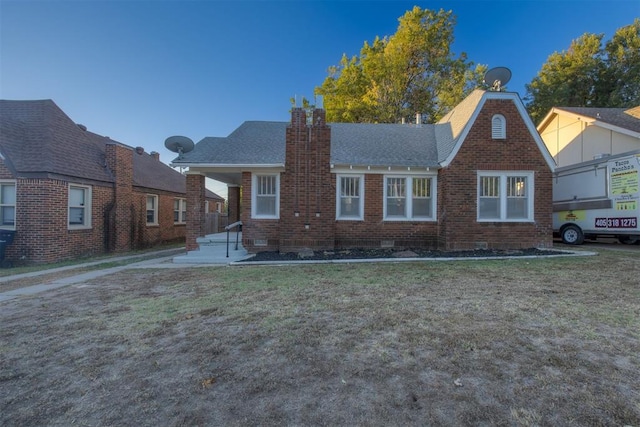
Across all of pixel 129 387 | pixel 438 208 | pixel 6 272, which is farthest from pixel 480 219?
pixel 6 272

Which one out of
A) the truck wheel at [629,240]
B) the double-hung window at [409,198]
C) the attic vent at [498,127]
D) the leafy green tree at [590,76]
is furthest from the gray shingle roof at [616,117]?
the double-hung window at [409,198]

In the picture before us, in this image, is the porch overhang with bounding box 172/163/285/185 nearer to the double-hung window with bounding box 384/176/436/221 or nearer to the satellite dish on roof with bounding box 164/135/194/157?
the satellite dish on roof with bounding box 164/135/194/157

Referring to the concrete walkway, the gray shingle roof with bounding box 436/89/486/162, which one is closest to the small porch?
the concrete walkway

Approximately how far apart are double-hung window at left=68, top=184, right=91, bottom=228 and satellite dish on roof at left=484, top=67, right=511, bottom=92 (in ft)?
53.5

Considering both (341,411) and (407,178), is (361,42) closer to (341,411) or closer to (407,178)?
(407,178)

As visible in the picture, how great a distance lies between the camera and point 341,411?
2.25 m

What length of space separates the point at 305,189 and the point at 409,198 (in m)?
3.87

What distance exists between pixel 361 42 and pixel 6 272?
24171 mm

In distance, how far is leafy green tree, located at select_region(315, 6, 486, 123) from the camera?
21.3 m

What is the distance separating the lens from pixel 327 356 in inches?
122

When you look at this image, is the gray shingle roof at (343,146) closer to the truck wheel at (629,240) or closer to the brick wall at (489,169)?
the brick wall at (489,169)

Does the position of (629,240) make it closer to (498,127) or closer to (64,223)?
(498,127)

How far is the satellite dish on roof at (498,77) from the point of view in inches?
434

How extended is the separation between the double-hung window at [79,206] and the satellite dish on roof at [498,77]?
16295mm
